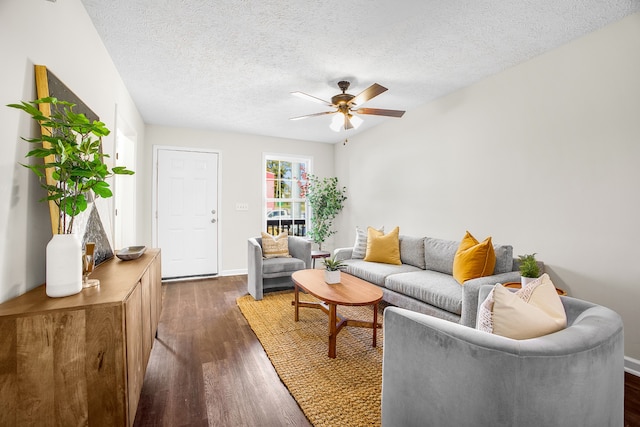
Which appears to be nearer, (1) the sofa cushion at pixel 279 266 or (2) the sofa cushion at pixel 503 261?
(2) the sofa cushion at pixel 503 261

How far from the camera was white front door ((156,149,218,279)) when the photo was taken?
4.69 m

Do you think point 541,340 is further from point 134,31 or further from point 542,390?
point 134,31

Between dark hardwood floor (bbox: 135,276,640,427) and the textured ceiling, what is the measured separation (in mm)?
2515

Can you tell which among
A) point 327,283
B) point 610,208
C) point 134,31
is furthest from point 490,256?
point 134,31

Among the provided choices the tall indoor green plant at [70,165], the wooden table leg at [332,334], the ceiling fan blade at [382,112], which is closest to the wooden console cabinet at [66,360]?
the tall indoor green plant at [70,165]

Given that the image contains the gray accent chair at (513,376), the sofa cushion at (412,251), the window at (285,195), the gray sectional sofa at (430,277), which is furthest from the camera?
the window at (285,195)

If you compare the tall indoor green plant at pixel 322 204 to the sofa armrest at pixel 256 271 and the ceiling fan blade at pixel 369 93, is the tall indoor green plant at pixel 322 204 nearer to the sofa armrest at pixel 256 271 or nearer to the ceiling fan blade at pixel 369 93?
the sofa armrest at pixel 256 271

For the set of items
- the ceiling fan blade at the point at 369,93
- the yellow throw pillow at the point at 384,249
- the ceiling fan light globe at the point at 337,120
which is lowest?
the yellow throw pillow at the point at 384,249

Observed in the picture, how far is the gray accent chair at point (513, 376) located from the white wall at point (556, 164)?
1406 millimetres

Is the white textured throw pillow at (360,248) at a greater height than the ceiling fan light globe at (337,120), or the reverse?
the ceiling fan light globe at (337,120)

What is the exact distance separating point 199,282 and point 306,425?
353cm

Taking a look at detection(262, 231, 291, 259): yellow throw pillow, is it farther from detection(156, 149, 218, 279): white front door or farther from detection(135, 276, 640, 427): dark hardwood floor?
detection(156, 149, 218, 279): white front door

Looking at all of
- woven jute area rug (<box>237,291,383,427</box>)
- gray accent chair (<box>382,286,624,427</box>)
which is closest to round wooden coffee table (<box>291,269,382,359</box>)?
woven jute area rug (<box>237,291,383,427</box>)

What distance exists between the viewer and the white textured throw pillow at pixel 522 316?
3.68 feet
